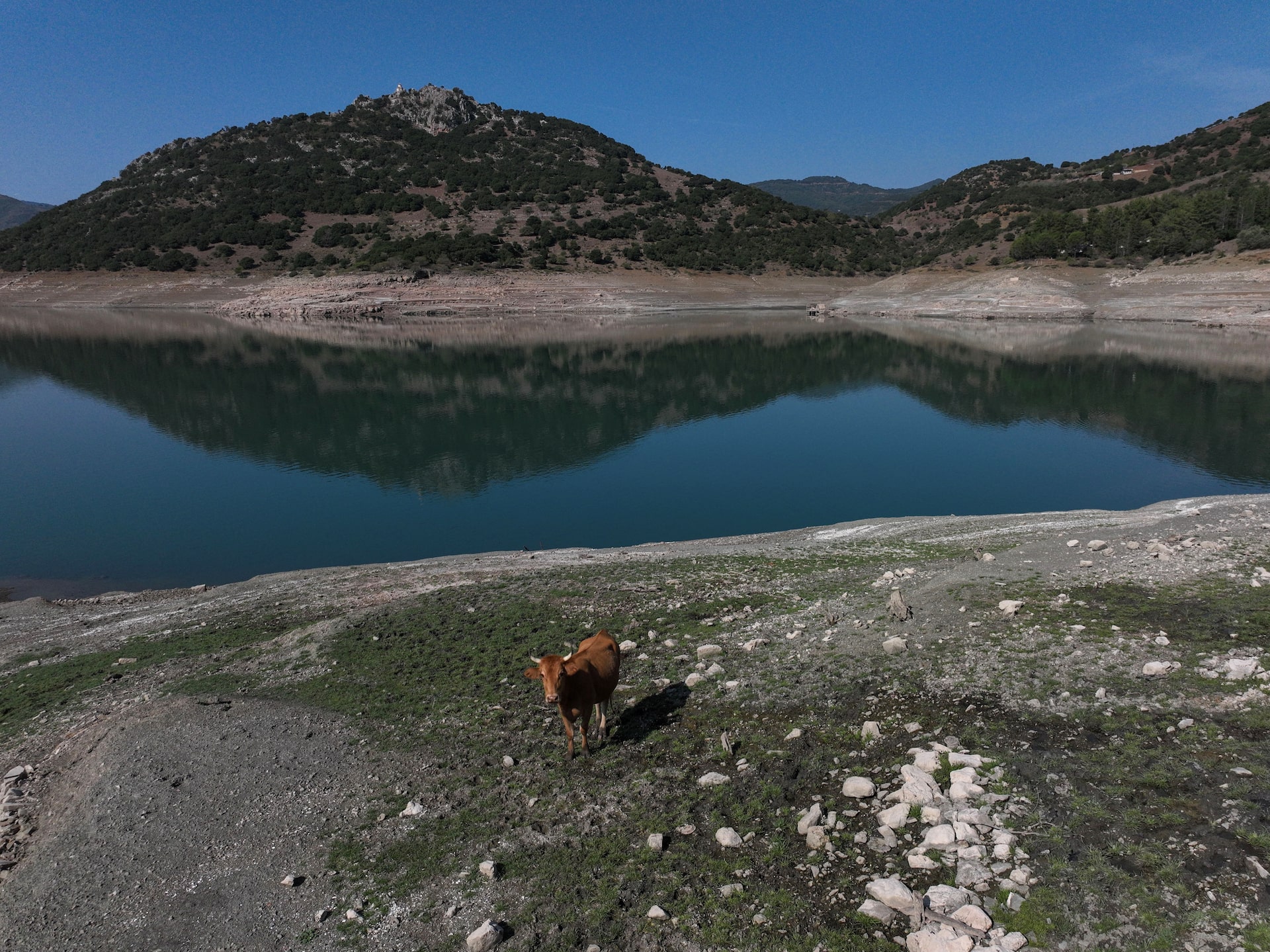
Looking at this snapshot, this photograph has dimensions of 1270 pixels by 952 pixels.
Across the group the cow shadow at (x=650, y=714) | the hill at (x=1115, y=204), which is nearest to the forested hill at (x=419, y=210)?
the hill at (x=1115, y=204)

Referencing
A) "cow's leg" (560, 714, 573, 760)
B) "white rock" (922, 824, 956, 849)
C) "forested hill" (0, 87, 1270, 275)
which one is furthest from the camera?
"forested hill" (0, 87, 1270, 275)

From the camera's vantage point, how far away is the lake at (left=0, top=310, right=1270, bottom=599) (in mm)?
22047

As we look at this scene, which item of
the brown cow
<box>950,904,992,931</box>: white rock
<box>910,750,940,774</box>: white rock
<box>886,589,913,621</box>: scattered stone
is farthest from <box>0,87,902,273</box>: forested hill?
<box>950,904,992,931</box>: white rock

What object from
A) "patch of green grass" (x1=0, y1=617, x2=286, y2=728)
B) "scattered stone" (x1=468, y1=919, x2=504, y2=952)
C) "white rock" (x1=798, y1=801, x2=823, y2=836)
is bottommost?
"patch of green grass" (x1=0, y1=617, x2=286, y2=728)

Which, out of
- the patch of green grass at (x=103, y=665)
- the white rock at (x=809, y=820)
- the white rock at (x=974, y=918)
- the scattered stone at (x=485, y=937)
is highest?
the white rock at (x=974, y=918)

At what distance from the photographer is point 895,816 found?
5434mm

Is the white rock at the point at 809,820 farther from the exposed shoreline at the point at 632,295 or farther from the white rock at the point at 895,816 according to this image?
the exposed shoreline at the point at 632,295

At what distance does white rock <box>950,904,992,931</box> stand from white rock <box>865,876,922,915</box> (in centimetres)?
24

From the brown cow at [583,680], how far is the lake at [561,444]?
1346 centimetres

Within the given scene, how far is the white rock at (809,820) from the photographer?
553cm

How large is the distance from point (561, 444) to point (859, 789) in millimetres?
27700

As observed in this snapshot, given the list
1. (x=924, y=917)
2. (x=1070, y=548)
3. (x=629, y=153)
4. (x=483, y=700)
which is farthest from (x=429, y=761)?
(x=629, y=153)

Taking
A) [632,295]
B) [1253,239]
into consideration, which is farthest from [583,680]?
[632,295]

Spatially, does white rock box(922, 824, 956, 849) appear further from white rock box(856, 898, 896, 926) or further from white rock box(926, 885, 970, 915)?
white rock box(856, 898, 896, 926)
